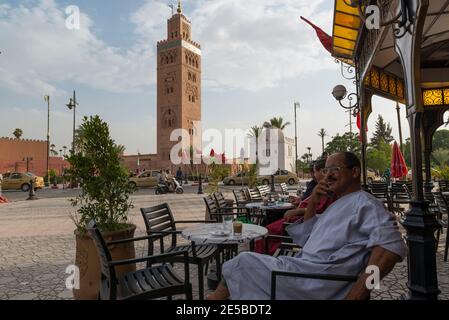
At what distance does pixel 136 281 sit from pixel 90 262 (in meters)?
1.00

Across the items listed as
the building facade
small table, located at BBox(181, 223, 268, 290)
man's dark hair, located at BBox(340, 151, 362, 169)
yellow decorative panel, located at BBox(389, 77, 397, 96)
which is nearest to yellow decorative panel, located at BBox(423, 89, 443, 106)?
yellow decorative panel, located at BBox(389, 77, 397, 96)

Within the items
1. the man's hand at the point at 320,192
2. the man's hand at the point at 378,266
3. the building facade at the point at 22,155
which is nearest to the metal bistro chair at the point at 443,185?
the man's hand at the point at 320,192

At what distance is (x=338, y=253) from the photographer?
2053 mm

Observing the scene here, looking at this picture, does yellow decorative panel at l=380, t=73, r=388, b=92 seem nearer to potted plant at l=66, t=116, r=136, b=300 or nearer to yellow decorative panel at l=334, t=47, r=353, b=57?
yellow decorative panel at l=334, t=47, r=353, b=57

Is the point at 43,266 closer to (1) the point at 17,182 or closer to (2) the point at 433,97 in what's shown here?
(2) the point at 433,97

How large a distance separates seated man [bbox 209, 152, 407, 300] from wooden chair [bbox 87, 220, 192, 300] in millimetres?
467

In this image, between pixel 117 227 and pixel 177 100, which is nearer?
pixel 117 227

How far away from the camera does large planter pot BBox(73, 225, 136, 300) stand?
3.30 meters

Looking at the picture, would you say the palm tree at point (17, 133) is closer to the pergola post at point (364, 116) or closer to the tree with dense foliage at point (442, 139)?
the pergola post at point (364, 116)

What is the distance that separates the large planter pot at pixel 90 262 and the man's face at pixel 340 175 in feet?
7.37

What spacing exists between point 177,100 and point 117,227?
5719cm

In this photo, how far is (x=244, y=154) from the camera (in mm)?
44000
